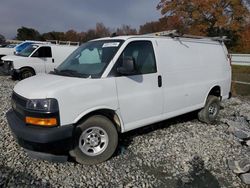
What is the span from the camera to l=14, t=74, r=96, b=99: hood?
136 inches

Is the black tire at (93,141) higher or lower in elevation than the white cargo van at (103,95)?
lower

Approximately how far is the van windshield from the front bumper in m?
0.98

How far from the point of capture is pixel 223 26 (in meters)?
30.5

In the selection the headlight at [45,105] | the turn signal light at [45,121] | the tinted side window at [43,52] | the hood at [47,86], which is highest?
the tinted side window at [43,52]

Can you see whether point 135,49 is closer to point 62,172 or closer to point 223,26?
point 62,172

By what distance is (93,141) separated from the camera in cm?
393

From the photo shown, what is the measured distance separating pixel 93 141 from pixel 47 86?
1.11 meters

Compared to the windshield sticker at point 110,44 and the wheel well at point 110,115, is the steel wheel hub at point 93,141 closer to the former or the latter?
the wheel well at point 110,115

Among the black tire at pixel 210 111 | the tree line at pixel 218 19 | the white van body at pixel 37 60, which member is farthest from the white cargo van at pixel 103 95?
the tree line at pixel 218 19

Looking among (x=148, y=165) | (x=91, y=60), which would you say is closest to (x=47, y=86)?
(x=91, y=60)

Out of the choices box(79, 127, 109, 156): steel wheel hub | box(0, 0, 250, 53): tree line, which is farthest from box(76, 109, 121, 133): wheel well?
box(0, 0, 250, 53): tree line

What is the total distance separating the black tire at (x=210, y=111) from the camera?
6051 millimetres

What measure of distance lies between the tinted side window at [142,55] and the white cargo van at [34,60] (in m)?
8.92

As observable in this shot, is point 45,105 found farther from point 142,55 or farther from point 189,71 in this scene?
point 189,71
